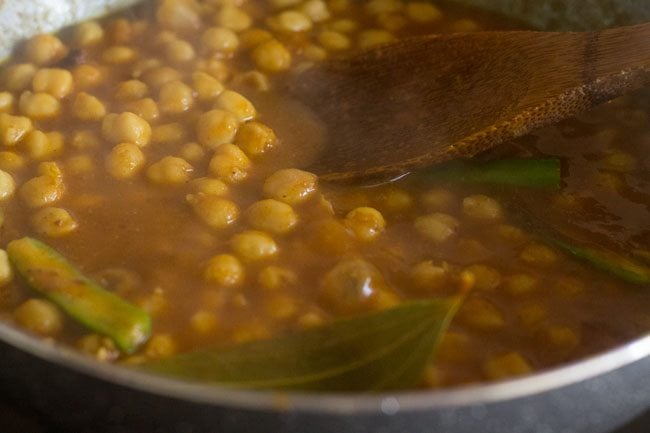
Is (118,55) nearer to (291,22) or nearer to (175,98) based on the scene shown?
(175,98)

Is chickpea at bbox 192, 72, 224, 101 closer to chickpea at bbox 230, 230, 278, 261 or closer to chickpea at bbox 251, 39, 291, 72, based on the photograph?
chickpea at bbox 251, 39, 291, 72

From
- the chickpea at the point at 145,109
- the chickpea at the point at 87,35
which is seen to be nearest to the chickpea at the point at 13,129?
the chickpea at the point at 145,109

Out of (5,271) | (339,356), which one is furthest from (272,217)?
(5,271)

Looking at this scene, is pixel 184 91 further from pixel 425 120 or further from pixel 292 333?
pixel 292 333

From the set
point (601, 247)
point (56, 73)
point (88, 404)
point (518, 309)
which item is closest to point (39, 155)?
point (56, 73)

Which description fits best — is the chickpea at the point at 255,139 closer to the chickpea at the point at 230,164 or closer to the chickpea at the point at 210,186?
the chickpea at the point at 230,164

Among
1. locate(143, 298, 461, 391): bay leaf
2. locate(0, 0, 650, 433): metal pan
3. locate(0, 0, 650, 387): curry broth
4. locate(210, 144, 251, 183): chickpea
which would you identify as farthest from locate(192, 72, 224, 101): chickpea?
locate(0, 0, 650, 433): metal pan
